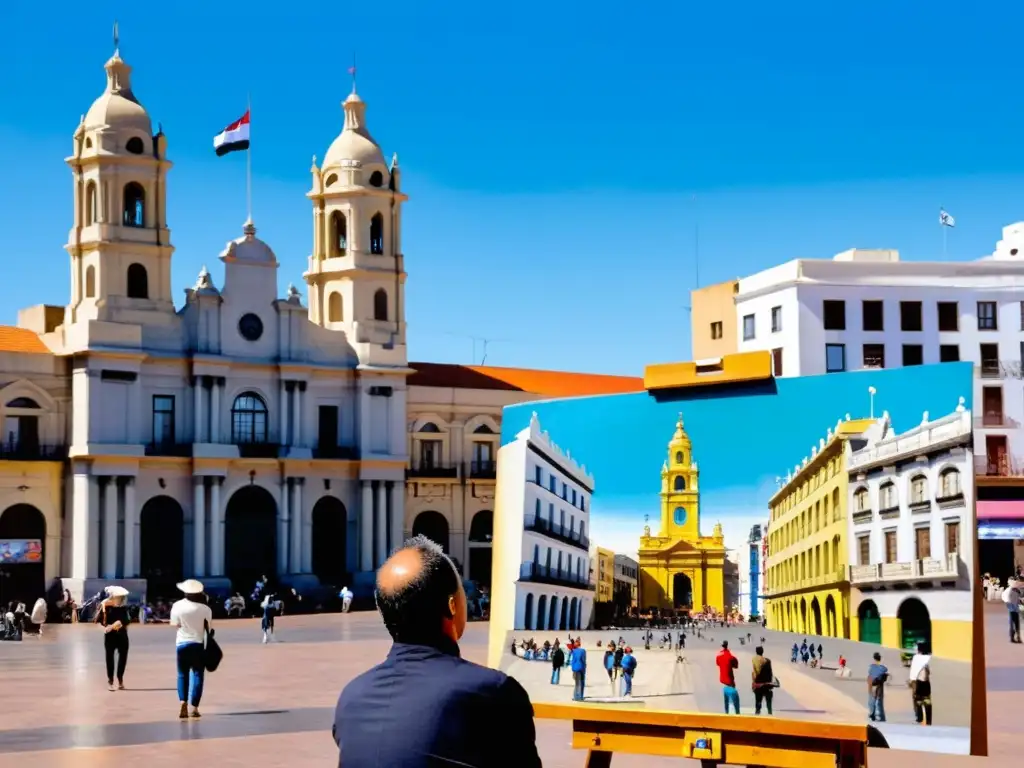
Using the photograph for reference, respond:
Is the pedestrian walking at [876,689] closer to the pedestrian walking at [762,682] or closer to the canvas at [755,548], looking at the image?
the canvas at [755,548]

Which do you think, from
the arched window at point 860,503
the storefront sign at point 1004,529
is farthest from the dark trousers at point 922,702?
the storefront sign at point 1004,529

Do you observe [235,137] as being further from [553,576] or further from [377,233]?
[553,576]

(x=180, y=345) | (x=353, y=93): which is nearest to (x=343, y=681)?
(x=180, y=345)

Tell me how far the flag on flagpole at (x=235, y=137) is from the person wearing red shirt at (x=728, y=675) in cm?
4332

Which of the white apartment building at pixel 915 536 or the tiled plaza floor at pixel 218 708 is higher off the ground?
the white apartment building at pixel 915 536

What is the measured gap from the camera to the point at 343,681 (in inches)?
918

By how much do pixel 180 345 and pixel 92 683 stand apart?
2968cm

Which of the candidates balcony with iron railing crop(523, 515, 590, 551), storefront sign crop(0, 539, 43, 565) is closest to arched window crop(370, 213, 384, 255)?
storefront sign crop(0, 539, 43, 565)

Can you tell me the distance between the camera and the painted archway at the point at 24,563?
1861 inches

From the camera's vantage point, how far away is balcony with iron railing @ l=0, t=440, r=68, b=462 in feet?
157

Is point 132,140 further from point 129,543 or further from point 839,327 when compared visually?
point 839,327

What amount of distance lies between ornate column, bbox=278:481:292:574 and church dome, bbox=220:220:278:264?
7007 mm

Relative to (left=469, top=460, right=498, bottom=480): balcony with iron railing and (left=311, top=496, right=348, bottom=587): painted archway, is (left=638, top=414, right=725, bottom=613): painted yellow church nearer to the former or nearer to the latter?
(left=311, top=496, right=348, bottom=587): painted archway

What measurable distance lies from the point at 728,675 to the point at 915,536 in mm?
1284
